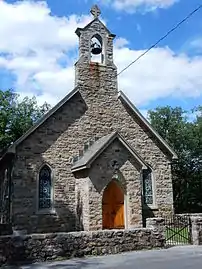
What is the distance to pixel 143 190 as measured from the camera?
1902 centimetres

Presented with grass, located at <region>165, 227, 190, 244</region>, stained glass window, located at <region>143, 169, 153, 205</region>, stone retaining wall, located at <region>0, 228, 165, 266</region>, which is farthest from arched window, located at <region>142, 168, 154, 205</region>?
stone retaining wall, located at <region>0, 228, 165, 266</region>

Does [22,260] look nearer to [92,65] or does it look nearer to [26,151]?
[26,151]

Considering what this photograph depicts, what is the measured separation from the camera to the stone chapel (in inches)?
637

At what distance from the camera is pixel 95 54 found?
66.8ft

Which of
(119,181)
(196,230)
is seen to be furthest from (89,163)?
(196,230)

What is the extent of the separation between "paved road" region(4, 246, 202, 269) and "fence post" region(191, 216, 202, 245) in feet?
5.12

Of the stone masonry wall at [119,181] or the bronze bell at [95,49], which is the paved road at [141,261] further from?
the bronze bell at [95,49]

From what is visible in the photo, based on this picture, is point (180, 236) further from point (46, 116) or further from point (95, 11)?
point (95, 11)

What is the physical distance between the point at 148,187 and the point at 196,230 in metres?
5.85

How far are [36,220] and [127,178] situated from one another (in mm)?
4930

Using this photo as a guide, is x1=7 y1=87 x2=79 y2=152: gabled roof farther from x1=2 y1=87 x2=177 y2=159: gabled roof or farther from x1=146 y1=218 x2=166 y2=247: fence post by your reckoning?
x1=146 y1=218 x2=166 y2=247: fence post

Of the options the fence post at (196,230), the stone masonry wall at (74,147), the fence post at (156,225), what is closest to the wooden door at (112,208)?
the stone masonry wall at (74,147)

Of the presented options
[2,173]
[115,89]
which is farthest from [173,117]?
[2,173]

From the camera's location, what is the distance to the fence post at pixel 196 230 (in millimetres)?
13477
